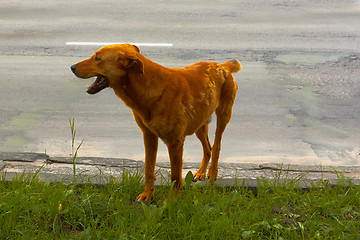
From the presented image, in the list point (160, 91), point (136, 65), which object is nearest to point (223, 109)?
point (160, 91)

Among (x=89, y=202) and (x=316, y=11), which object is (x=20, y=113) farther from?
(x=316, y=11)

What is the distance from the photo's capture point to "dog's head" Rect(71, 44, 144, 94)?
409cm

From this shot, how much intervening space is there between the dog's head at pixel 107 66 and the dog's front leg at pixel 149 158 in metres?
0.54

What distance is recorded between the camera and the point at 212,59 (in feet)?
32.9

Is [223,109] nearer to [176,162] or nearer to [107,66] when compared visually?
[176,162]

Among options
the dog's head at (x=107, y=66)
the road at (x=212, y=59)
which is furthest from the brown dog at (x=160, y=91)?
the road at (x=212, y=59)

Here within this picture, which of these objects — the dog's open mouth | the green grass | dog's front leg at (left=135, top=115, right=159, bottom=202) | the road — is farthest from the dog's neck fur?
the road

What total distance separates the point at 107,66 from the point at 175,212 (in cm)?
136

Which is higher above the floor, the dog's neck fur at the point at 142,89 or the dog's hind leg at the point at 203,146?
the dog's neck fur at the point at 142,89

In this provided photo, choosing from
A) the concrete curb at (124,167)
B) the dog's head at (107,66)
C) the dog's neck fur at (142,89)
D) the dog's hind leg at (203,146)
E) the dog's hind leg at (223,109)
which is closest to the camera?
the dog's head at (107,66)

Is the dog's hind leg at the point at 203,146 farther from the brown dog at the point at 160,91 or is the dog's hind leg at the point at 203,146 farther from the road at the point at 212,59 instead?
the road at the point at 212,59

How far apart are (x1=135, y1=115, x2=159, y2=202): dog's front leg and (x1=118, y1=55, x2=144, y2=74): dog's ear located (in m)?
0.55

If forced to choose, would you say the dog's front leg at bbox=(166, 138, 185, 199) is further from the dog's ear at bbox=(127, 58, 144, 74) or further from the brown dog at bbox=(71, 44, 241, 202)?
the dog's ear at bbox=(127, 58, 144, 74)

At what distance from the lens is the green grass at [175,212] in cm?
430
